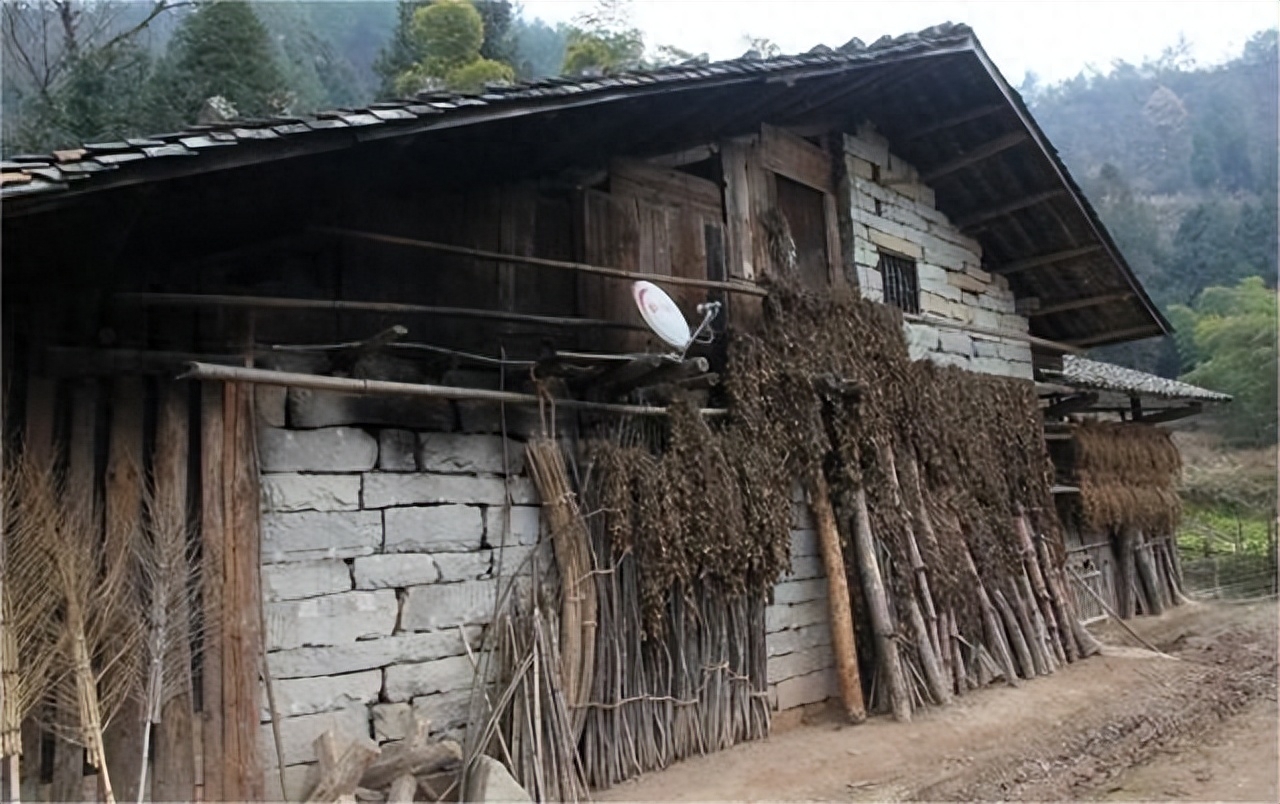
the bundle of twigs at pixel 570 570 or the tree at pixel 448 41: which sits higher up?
the tree at pixel 448 41

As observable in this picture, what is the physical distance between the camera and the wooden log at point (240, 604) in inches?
172

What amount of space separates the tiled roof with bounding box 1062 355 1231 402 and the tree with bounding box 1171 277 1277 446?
682 inches

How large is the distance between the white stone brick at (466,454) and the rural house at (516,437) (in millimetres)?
23

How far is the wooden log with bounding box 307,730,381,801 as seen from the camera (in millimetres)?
4406

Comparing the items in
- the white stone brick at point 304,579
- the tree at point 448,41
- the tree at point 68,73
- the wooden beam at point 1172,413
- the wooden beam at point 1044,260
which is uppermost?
the tree at point 448,41

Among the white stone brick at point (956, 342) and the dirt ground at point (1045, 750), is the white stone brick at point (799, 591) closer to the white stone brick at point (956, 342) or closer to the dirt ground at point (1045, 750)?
the dirt ground at point (1045, 750)

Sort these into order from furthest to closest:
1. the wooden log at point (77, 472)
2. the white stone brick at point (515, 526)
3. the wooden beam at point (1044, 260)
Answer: the wooden beam at point (1044, 260), the white stone brick at point (515, 526), the wooden log at point (77, 472)

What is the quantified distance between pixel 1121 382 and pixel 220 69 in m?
16.4

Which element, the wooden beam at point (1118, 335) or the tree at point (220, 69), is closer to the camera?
the wooden beam at point (1118, 335)

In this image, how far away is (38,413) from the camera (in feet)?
13.8

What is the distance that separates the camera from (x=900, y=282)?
9.27 meters

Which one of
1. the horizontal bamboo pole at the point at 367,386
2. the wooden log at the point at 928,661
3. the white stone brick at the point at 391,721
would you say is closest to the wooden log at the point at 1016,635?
the wooden log at the point at 928,661

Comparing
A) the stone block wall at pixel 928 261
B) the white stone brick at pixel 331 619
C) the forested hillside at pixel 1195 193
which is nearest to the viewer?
the white stone brick at pixel 331 619

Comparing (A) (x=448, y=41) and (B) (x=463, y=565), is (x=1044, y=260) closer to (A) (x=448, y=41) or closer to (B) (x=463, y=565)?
(B) (x=463, y=565)
